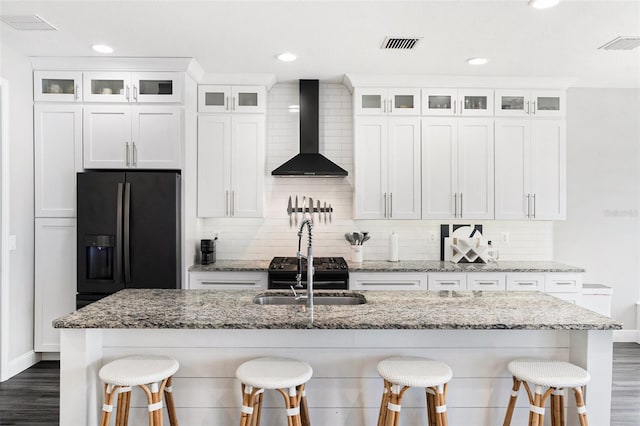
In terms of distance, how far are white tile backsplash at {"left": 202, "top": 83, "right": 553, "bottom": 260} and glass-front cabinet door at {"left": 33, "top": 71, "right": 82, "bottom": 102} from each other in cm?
176

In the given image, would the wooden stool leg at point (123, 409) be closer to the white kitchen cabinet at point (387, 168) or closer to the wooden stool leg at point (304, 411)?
the wooden stool leg at point (304, 411)

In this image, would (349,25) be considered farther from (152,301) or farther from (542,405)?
(542,405)

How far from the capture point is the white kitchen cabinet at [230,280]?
418 centimetres

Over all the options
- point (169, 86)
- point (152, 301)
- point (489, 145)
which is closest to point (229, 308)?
point (152, 301)

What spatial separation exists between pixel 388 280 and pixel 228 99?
2.44 m

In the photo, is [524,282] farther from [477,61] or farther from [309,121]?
[309,121]

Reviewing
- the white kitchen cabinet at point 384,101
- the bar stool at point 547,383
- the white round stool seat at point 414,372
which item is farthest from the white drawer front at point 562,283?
the white round stool seat at point 414,372

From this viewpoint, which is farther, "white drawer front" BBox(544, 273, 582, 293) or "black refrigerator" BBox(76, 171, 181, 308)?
"white drawer front" BBox(544, 273, 582, 293)

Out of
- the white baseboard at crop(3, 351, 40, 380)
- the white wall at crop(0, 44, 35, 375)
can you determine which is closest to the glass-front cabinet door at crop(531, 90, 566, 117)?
the white wall at crop(0, 44, 35, 375)

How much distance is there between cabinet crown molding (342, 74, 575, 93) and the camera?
443 cm

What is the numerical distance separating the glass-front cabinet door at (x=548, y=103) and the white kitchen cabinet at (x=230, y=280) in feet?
10.8

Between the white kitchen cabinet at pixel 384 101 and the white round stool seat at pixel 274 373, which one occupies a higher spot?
the white kitchen cabinet at pixel 384 101

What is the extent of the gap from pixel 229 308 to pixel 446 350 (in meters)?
1.20

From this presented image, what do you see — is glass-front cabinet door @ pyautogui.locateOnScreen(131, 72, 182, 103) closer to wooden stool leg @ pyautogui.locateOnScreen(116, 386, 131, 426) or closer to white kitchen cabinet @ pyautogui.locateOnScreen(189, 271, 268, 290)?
white kitchen cabinet @ pyautogui.locateOnScreen(189, 271, 268, 290)
